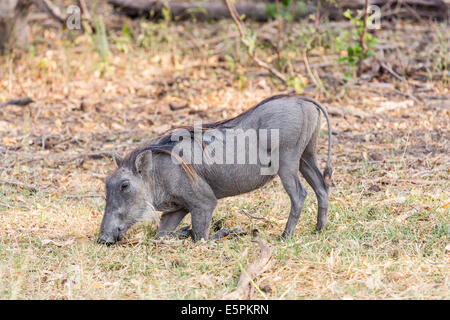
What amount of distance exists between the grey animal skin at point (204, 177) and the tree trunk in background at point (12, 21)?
16.3 feet

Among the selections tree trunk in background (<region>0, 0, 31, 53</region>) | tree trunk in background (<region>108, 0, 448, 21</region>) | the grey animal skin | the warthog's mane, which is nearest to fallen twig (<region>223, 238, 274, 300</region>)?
the grey animal skin

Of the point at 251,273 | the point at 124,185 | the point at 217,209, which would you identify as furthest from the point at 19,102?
the point at 251,273

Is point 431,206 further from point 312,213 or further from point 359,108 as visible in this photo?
point 359,108

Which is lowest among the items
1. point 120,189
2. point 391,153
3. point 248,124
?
point 391,153

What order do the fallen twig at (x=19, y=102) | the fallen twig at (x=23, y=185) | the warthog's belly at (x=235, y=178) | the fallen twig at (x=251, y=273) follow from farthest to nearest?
the fallen twig at (x=19, y=102) → the fallen twig at (x=23, y=185) → the warthog's belly at (x=235, y=178) → the fallen twig at (x=251, y=273)

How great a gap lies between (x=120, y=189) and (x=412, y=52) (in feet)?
17.3

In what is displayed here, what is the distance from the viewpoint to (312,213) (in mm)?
4414

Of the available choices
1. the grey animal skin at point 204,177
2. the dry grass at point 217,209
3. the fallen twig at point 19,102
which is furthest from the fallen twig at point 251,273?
the fallen twig at point 19,102

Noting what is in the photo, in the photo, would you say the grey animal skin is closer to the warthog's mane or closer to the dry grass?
the warthog's mane

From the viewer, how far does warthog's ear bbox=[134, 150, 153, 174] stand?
13.1 feet

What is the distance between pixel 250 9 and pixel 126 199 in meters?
6.12

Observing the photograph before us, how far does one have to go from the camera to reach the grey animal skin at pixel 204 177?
3.96 meters

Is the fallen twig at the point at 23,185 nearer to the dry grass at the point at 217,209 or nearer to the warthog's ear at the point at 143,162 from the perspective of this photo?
the dry grass at the point at 217,209
